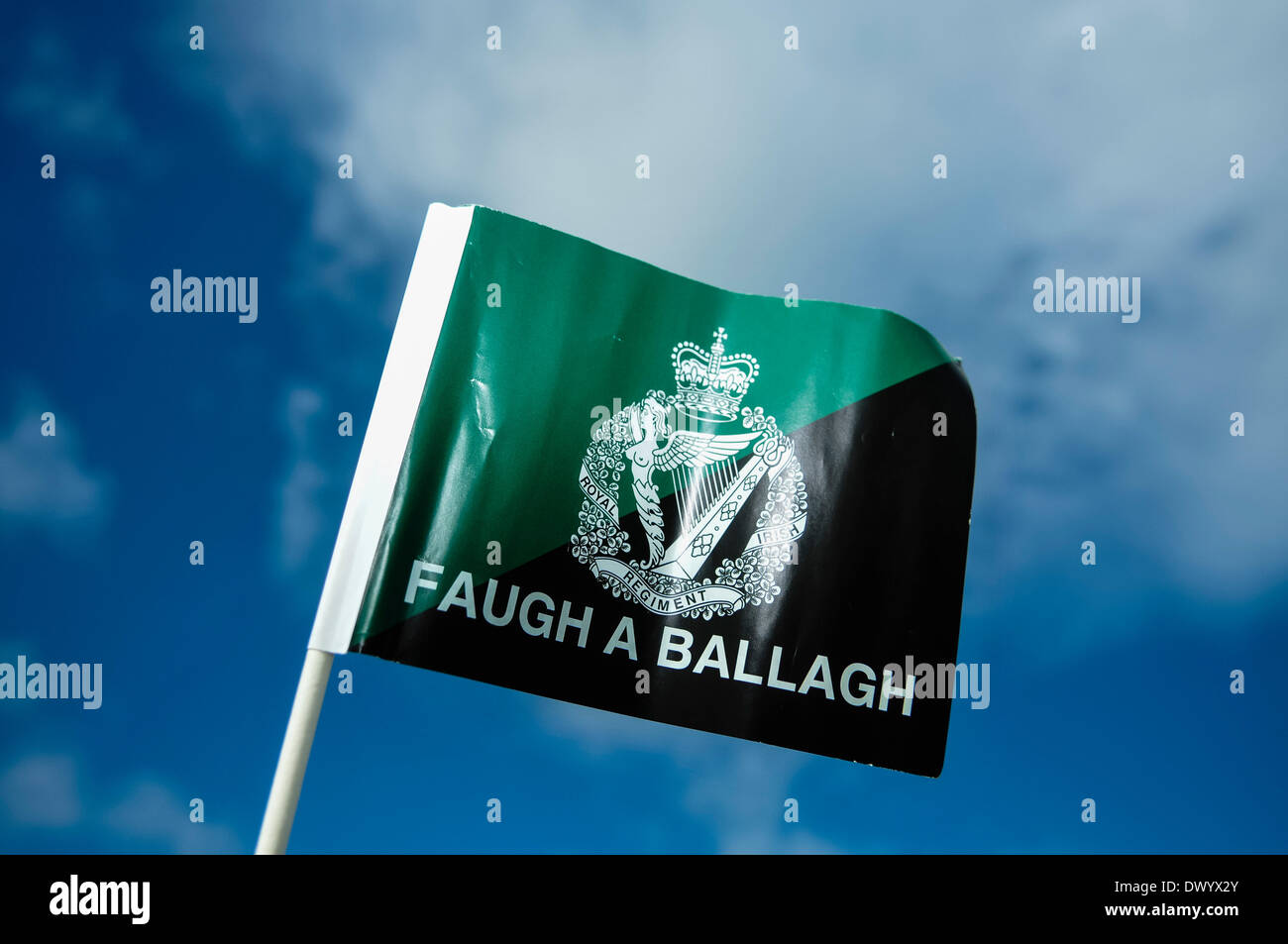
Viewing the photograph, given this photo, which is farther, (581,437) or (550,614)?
(581,437)

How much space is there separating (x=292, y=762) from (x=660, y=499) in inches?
Result: 124

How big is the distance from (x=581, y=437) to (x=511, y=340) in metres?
0.87

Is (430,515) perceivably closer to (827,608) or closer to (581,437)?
(581,437)

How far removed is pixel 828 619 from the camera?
763cm

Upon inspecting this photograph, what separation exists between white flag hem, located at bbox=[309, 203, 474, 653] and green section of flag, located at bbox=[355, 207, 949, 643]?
0.26ft

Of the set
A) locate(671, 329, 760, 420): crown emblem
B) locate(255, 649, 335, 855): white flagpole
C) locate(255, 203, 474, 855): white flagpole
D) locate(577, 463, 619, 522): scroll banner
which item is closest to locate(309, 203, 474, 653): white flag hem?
locate(255, 203, 474, 855): white flagpole

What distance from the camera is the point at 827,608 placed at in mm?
7660

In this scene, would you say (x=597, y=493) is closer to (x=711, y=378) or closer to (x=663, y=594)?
(x=663, y=594)

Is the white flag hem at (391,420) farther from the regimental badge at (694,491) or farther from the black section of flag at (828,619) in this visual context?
the regimental badge at (694,491)

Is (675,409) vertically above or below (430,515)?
above

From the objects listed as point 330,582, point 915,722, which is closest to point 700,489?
point 915,722

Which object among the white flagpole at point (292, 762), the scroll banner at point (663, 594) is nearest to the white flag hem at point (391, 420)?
the white flagpole at point (292, 762)

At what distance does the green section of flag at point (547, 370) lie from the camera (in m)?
7.02

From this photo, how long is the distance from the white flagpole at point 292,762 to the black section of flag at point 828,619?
0.45 meters
